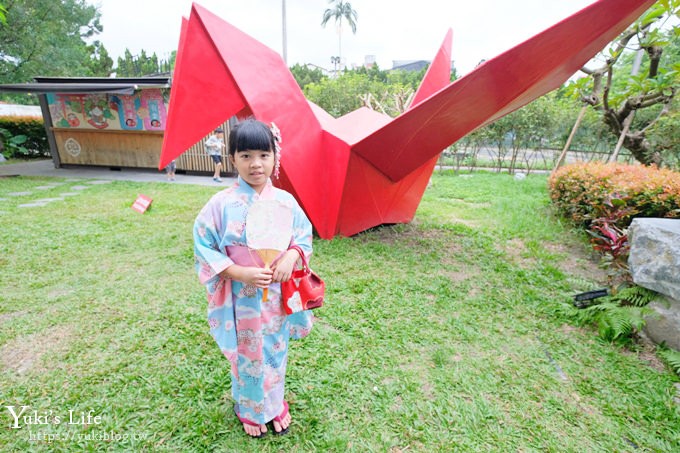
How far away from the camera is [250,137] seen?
1337 millimetres

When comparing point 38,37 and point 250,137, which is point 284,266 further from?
point 38,37

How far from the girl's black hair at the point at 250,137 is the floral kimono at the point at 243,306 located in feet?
0.56

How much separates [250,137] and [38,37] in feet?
52.8

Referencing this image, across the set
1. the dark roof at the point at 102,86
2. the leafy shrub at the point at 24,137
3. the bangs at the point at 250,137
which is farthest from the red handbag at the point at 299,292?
the leafy shrub at the point at 24,137

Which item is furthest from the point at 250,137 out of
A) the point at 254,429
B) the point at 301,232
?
the point at 254,429

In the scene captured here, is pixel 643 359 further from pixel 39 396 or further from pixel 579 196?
pixel 39 396

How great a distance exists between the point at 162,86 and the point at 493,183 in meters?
9.19

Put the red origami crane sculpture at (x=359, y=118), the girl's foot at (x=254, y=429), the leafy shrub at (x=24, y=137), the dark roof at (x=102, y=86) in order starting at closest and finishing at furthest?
the girl's foot at (x=254, y=429) → the red origami crane sculpture at (x=359, y=118) → the dark roof at (x=102, y=86) → the leafy shrub at (x=24, y=137)

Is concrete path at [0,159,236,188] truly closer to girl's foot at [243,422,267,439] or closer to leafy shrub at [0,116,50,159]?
leafy shrub at [0,116,50,159]

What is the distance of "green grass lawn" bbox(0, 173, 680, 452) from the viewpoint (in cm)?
173

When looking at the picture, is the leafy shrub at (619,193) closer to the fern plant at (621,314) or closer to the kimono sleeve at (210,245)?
the fern plant at (621,314)

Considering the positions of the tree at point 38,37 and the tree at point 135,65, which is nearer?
the tree at point 38,37

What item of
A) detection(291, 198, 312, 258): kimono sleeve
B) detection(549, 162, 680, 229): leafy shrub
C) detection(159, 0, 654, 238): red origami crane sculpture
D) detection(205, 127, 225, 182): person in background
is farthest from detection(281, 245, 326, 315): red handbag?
detection(205, 127, 225, 182): person in background

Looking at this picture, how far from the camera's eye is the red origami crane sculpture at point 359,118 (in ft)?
8.94
